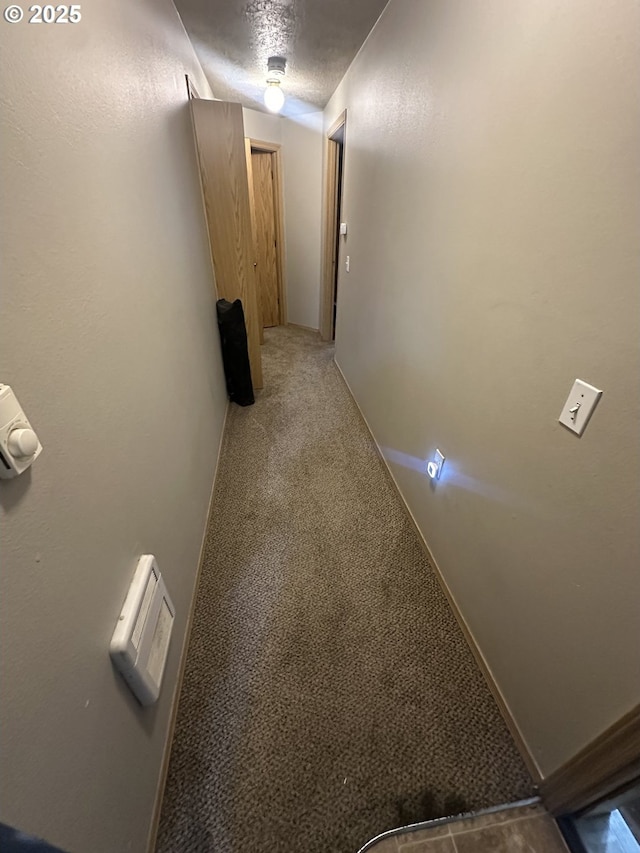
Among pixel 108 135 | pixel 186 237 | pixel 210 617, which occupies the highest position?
pixel 108 135

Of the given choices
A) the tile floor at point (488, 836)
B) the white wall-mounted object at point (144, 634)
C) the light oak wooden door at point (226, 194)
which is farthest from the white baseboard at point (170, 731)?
the light oak wooden door at point (226, 194)

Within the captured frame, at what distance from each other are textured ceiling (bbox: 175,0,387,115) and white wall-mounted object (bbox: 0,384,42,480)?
2.36m

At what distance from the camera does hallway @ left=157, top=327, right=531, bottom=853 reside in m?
0.92

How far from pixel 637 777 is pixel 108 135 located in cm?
195

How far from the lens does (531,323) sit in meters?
0.91

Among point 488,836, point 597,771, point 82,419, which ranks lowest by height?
point 488,836

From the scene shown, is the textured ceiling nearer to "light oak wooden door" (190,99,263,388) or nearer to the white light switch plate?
"light oak wooden door" (190,99,263,388)

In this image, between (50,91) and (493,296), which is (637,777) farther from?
(50,91)

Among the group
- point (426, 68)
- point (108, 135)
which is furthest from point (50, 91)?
point (426, 68)

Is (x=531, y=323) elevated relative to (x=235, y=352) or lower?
elevated

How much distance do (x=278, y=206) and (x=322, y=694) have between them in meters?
4.56

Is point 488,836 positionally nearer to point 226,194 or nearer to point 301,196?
point 226,194

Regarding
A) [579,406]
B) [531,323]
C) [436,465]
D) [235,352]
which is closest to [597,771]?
[579,406]

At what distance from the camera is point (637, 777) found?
2.37 feet
